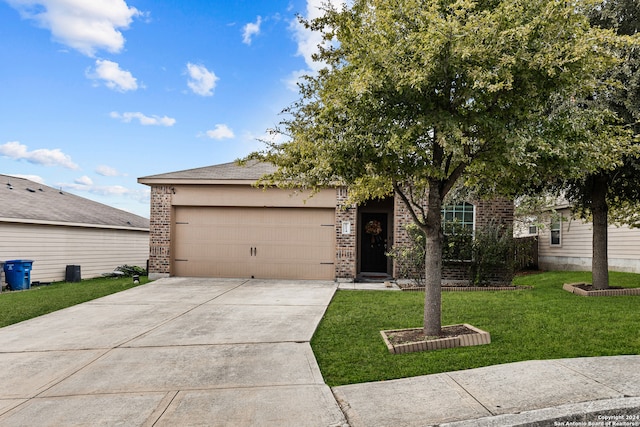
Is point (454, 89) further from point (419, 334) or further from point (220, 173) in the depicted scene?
point (220, 173)

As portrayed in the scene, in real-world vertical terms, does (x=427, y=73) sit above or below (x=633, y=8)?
below

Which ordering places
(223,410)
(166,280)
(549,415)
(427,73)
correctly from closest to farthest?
(549,415), (223,410), (427,73), (166,280)

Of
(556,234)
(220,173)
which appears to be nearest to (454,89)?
(220,173)

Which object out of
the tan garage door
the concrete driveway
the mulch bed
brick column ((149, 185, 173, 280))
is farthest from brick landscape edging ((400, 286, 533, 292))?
brick column ((149, 185, 173, 280))

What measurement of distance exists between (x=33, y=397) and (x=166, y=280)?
27.1 ft

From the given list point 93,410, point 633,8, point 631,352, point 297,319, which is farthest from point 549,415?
point 633,8

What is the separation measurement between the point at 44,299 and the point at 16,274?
322 cm

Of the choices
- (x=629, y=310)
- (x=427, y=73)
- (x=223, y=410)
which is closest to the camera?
(x=223, y=410)

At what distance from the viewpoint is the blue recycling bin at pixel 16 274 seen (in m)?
11.5

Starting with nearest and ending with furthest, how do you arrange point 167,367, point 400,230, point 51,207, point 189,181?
point 167,367, point 400,230, point 189,181, point 51,207

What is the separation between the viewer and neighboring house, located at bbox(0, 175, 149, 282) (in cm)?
1223

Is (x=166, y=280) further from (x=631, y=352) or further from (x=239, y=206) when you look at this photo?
(x=631, y=352)

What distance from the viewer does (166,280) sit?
11.9 meters

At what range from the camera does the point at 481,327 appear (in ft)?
19.6
